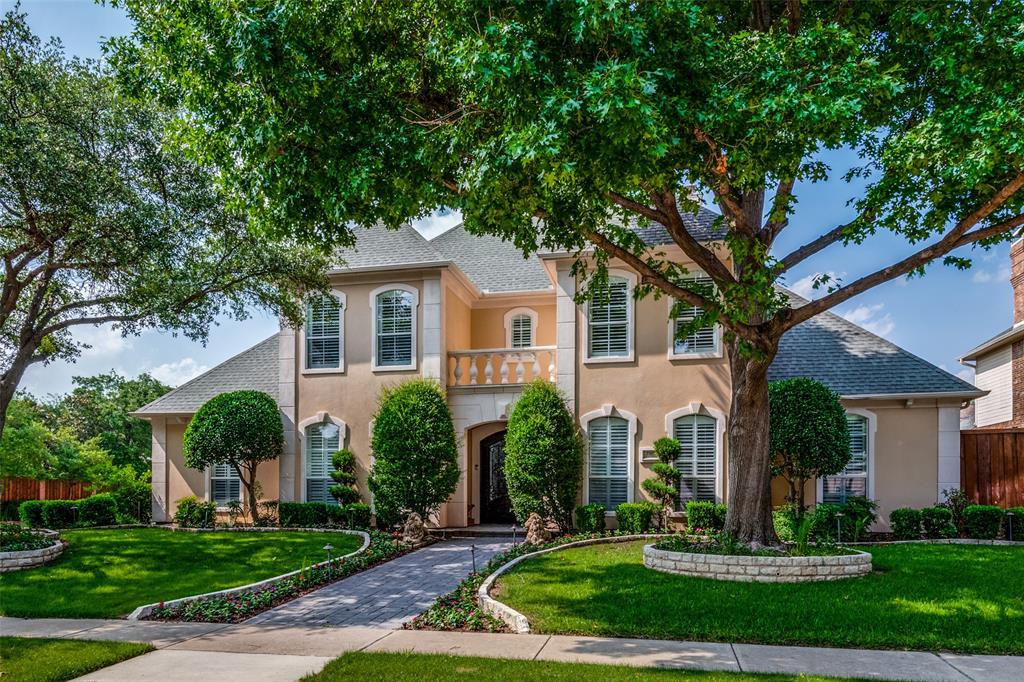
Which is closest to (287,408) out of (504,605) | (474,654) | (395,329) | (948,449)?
(395,329)

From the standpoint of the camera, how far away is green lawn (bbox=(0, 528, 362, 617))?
10.7 m

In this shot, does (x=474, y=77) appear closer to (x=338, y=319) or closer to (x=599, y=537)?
(x=599, y=537)

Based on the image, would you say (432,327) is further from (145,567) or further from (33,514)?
(33,514)

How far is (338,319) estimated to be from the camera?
18.4 m

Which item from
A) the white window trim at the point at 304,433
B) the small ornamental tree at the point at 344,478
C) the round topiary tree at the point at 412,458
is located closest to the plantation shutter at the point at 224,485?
the white window trim at the point at 304,433

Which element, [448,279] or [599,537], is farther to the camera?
[448,279]

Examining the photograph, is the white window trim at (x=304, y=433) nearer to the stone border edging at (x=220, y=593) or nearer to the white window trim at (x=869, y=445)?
the stone border edging at (x=220, y=593)

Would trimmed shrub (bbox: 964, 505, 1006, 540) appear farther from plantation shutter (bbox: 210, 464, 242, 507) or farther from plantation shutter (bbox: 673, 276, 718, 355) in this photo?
plantation shutter (bbox: 210, 464, 242, 507)

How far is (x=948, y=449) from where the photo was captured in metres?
15.5

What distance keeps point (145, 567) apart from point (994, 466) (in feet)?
54.0

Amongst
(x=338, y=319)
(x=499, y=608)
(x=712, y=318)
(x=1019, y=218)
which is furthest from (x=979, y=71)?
(x=338, y=319)

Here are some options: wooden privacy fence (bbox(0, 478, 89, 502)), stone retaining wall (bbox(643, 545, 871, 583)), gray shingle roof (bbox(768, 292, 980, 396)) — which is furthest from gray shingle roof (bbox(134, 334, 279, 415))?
gray shingle roof (bbox(768, 292, 980, 396))

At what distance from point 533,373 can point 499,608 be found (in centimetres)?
880

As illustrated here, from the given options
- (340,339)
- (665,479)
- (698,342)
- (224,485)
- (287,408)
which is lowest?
(224,485)
